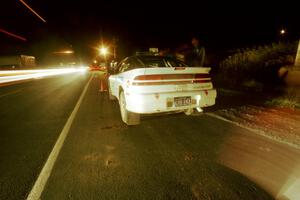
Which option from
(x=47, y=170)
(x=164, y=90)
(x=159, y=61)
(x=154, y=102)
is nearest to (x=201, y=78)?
(x=164, y=90)

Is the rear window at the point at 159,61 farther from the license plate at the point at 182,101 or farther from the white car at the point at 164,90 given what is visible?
the license plate at the point at 182,101

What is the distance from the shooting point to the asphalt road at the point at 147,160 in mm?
2586

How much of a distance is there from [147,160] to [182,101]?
5.13 ft

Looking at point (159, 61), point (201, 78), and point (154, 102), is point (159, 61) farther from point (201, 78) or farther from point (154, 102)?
point (154, 102)

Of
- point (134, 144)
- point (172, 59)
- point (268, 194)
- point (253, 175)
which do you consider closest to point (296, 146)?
point (253, 175)

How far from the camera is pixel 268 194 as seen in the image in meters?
2.47

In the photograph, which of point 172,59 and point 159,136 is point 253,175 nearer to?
point 159,136

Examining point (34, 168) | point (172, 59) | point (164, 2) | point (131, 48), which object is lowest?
point (34, 168)

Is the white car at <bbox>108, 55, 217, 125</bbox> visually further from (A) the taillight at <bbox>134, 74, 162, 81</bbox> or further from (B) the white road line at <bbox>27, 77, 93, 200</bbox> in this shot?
(B) the white road line at <bbox>27, 77, 93, 200</bbox>

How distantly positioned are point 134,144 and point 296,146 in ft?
9.79

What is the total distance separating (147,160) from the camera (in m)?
3.32

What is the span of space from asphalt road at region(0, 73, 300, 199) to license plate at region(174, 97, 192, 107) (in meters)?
0.66

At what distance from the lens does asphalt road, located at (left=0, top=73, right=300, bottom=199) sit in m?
2.59

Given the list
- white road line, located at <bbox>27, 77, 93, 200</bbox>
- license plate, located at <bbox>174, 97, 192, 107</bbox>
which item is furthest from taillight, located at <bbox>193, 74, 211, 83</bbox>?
white road line, located at <bbox>27, 77, 93, 200</bbox>
